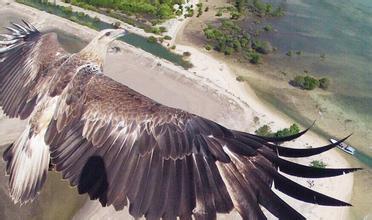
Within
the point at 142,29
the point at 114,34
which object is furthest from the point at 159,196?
the point at 142,29

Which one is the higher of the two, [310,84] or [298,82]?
[310,84]

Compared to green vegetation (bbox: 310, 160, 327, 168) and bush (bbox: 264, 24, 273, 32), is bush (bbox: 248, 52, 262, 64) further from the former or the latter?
green vegetation (bbox: 310, 160, 327, 168)

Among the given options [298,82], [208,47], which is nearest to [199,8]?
[208,47]

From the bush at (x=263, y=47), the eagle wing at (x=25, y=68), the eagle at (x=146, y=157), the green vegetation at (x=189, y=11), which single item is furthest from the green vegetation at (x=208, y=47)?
the eagle at (x=146, y=157)

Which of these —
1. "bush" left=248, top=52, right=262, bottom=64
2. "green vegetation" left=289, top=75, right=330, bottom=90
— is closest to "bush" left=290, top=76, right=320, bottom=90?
"green vegetation" left=289, top=75, right=330, bottom=90

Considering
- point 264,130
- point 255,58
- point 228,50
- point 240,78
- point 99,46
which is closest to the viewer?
point 99,46

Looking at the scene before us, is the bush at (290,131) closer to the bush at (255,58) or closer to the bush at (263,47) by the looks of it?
the bush at (255,58)

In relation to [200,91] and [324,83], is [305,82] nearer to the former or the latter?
[324,83]
